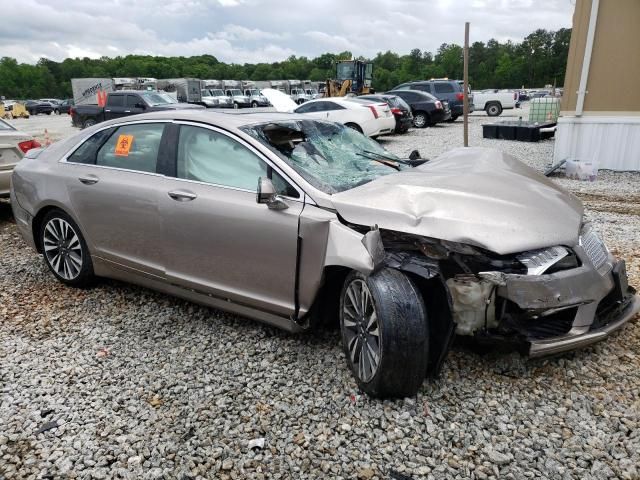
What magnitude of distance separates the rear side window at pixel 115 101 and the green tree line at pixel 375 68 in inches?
2511

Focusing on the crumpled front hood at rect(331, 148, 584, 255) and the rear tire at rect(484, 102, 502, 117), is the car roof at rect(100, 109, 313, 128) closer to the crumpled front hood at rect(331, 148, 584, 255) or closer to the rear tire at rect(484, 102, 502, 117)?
the crumpled front hood at rect(331, 148, 584, 255)

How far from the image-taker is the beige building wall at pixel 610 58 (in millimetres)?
8406

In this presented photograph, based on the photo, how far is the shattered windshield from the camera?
300 centimetres

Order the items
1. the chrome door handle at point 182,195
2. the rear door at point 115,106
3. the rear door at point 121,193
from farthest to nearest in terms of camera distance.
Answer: the rear door at point 115,106 < the rear door at point 121,193 < the chrome door handle at point 182,195

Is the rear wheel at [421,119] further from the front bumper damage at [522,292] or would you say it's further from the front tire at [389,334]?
the front tire at [389,334]

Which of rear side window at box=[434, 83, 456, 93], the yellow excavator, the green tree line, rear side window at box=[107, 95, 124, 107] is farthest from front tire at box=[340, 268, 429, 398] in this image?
the green tree line

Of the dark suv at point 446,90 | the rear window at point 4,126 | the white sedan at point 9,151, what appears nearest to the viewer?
the white sedan at point 9,151

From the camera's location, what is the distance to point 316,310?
112 inches

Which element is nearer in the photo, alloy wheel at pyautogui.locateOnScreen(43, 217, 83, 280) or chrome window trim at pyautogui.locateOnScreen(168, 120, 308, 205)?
chrome window trim at pyautogui.locateOnScreen(168, 120, 308, 205)

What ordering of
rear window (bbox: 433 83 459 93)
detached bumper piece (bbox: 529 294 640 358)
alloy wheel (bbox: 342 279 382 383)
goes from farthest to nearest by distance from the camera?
rear window (bbox: 433 83 459 93), alloy wheel (bbox: 342 279 382 383), detached bumper piece (bbox: 529 294 640 358)

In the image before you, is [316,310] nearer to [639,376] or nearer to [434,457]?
[434,457]

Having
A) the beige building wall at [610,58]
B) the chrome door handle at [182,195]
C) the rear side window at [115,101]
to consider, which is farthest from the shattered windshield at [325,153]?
the rear side window at [115,101]

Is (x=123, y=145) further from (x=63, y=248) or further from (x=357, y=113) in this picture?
(x=357, y=113)

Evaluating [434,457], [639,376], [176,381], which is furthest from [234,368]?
[639,376]
